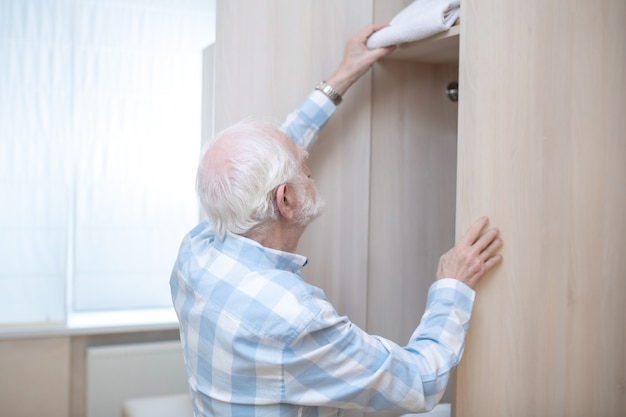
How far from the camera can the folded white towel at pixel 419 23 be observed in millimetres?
1175

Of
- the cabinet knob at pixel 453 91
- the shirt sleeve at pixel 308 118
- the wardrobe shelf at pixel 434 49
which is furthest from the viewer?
the cabinet knob at pixel 453 91

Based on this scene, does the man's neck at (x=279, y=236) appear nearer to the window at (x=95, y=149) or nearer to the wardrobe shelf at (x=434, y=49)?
the wardrobe shelf at (x=434, y=49)

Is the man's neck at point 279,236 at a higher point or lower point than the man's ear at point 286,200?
lower

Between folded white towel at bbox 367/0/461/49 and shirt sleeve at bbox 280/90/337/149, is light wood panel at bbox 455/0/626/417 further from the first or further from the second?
shirt sleeve at bbox 280/90/337/149

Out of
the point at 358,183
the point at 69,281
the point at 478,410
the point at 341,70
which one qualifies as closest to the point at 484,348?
the point at 478,410

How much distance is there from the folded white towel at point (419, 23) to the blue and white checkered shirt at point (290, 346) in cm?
51

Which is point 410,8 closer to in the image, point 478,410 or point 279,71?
point 279,71

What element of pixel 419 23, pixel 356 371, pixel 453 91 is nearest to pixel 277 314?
pixel 356 371

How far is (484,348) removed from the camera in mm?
1104

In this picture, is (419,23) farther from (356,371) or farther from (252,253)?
(356,371)

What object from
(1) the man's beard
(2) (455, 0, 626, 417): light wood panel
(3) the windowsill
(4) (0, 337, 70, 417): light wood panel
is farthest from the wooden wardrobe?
(4) (0, 337, 70, 417): light wood panel

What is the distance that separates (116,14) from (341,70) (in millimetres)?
1557

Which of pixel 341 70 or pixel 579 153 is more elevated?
pixel 341 70

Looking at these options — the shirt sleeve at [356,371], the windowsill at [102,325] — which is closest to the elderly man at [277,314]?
the shirt sleeve at [356,371]
